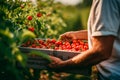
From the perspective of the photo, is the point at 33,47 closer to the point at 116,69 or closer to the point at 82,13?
the point at 116,69

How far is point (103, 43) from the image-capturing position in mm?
3162

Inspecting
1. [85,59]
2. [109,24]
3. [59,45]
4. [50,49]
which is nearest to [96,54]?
[85,59]

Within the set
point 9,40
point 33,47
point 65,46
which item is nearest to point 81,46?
point 65,46

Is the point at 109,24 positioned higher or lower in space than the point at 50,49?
higher

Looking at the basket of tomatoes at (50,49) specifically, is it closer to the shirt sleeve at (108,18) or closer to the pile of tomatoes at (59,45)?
the pile of tomatoes at (59,45)

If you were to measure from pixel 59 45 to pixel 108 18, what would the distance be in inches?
38.9

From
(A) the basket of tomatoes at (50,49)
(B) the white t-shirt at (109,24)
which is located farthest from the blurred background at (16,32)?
(B) the white t-shirt at (109,24)

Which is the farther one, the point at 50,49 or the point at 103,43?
the point at 50,49

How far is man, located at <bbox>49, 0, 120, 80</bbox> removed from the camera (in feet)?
10.2

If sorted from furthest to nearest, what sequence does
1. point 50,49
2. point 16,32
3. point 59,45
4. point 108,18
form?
1. point 59,45
2. point 50,49
3. point 108,18
4. point 16,32

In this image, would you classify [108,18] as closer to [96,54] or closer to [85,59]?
[96,54]

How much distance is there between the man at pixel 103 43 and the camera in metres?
3.12

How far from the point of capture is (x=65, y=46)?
12.6 feet

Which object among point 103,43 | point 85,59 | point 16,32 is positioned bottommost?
point 85,59
